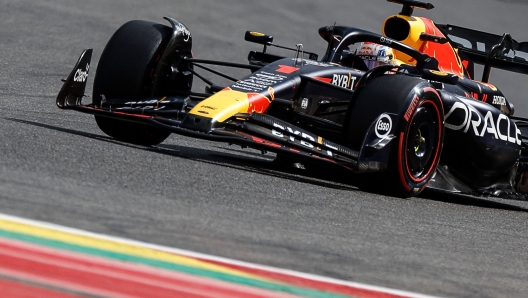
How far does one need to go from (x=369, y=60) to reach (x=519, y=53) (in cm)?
196

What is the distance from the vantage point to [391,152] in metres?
5.97

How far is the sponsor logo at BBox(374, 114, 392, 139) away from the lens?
19.4ft

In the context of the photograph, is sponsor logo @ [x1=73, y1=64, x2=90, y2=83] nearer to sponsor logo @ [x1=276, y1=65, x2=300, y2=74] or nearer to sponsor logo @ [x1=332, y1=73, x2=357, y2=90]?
sponsor logo @ [x1=276, y1=65, x2=300, y2=74]

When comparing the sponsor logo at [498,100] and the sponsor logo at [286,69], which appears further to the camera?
the sponsor logo at [498,100]

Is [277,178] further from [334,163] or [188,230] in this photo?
[188,230]

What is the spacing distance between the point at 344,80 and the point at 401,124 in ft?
2.91

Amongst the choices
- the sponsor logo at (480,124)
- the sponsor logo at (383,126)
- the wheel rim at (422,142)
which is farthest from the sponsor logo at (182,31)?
the sponsor logo at (480,124)

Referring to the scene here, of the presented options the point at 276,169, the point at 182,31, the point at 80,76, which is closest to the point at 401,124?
the point at 276,169

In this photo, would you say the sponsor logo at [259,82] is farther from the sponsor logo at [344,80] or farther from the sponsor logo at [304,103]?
the sponsor logo at [344,80]

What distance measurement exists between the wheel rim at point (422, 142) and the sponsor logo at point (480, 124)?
294 millimetres

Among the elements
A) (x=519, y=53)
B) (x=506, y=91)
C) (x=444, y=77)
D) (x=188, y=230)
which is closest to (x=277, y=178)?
(x=444, y=77)

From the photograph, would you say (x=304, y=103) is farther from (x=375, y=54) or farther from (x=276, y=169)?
(x=375, y=54)

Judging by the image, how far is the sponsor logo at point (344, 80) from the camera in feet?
21.9

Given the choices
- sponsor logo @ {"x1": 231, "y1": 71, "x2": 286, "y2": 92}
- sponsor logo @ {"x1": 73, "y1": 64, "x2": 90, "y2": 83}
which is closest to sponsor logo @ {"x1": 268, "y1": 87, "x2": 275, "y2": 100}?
sponsor logo @ {"x1": 231, "y1": 71, "x2": 286, "y2": 92}
